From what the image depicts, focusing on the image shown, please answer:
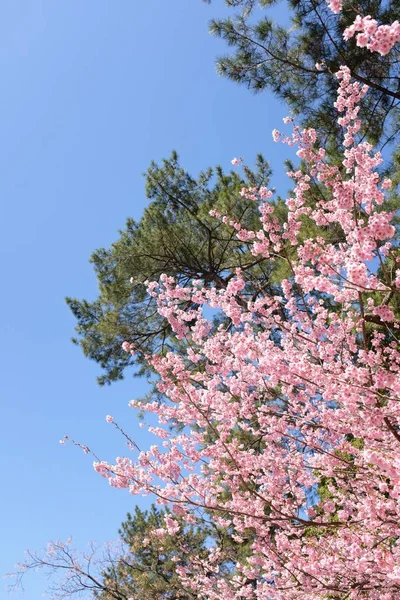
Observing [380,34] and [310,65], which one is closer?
[380,34]

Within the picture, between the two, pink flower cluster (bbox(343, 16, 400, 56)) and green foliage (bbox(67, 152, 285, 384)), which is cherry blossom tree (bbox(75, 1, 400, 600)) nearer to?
pink flower cluster (bbox(343, 16, 400, 56))

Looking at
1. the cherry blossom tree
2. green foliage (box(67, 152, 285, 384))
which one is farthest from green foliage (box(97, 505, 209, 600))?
the cherry blossom tree

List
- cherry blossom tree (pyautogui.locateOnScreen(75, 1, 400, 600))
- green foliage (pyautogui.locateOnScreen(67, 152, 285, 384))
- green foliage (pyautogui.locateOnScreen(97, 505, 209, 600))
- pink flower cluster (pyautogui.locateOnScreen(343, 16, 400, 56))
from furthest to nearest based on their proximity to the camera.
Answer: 1. green foliage (pyautogui.locateOnScreen(97, 505, 209, 600))
2. green foliage (pyautogui.locateOnScreen(67, 152, 285, 384))
3. cherry blossom tree (pyautogui.locateOnScreen(75, 1, 400, 600))
4. pink flower cluster (pyautogui.locateOnScreen(343, 16, 400, 56))

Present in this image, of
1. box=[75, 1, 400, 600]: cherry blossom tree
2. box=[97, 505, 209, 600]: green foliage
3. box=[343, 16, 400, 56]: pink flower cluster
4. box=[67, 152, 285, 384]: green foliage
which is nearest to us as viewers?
box=[343, 16, 400, 56]: pink flower cluster

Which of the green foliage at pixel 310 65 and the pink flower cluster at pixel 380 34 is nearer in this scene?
the pink flower cluster at pixel 380 34

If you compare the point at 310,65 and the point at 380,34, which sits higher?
the point at 310,65

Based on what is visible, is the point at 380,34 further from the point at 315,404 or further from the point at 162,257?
the point at 162,257

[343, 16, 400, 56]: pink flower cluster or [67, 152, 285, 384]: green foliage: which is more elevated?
[67, 152, 285, 384]: green foliage

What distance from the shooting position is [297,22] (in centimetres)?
575

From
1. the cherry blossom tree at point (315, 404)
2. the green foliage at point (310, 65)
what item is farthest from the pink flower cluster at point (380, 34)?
the green foliage at point (310, 65)

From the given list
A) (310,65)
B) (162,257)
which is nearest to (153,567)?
(162,257)

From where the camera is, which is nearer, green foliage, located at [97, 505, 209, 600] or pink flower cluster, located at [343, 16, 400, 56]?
pink flower cluster, located at [343, 16, 400, 56]

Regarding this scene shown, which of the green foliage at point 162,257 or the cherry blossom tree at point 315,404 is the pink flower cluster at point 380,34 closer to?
the cherry blossom tree at point 315,404

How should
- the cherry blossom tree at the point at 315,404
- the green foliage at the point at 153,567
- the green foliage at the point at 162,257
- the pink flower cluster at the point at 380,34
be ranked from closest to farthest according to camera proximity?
the pink flower cluster at the point at 380,34
the cherry blossom tree at the point at 315,404
the green foliage at the point at 162,257
the green foliage at the point at 153,567
